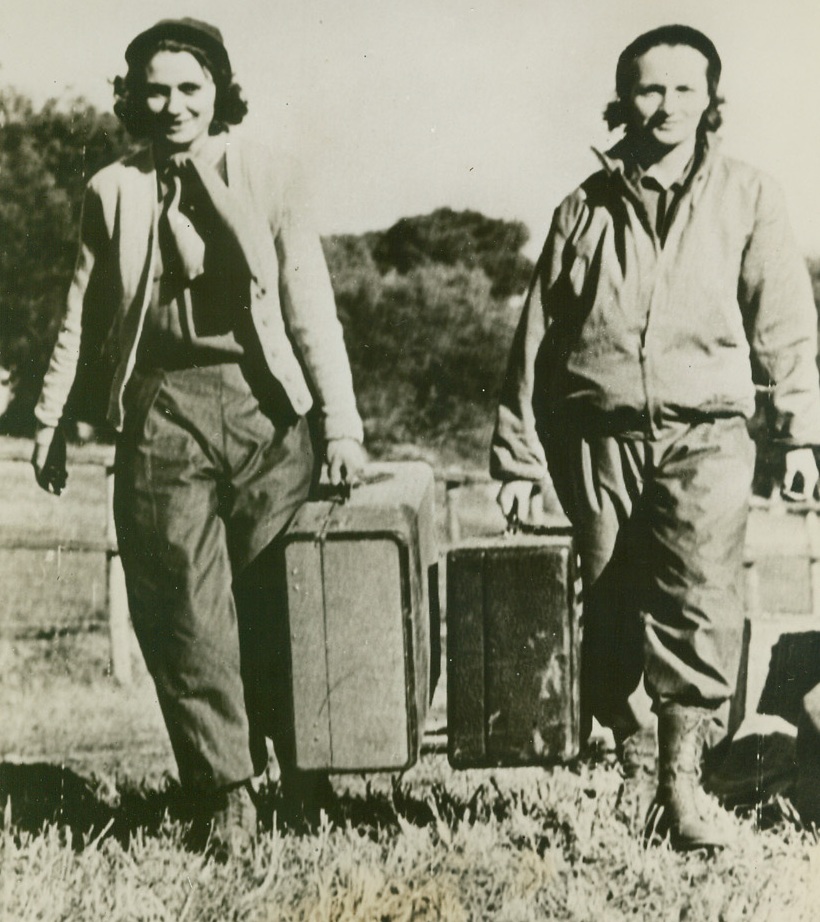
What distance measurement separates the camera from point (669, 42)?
10.9 feet

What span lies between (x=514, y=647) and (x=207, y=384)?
1056mm

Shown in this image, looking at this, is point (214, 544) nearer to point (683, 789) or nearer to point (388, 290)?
point (388, 290)

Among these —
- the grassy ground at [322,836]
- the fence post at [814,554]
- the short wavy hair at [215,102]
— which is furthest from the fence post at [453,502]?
the short wavy hair at [215,102]

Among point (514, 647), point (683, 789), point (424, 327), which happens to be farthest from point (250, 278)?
point (683, 789)

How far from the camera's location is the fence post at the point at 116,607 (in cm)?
353

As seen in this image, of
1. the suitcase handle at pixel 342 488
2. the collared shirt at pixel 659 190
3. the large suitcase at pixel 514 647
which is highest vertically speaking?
the collared shirt at pixel 659 190

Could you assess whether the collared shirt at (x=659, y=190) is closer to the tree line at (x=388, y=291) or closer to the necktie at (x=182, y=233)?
the tree line at (x=388, y=291)

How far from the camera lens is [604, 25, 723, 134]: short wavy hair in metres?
3.31

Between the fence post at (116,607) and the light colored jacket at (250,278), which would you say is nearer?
the light colored jacket at (250,278)

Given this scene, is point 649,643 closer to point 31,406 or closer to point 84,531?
point 84,531

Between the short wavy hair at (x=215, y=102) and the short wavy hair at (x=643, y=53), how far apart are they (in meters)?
1.00

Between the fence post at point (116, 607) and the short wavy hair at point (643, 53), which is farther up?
the short wavy hair at point (643, 53)

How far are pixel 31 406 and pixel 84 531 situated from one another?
38 centimetres

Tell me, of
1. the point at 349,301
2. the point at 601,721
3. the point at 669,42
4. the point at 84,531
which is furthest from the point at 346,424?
the point at 669,42
